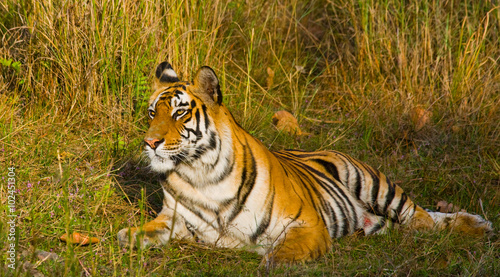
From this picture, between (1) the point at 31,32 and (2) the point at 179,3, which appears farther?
(2) the point at 179,3

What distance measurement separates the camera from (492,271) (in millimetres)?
2936

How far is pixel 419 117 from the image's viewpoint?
502 cm

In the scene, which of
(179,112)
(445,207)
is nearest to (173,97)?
(179,112)

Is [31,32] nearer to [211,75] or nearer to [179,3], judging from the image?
[179,3]

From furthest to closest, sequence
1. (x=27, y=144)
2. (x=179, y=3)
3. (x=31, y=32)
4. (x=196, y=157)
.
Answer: (x=179, y=3) → (x=31, y=32) → (x=27, y=144) → (x=196, y=157)

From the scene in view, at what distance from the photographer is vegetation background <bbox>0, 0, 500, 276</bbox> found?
3.23 metres

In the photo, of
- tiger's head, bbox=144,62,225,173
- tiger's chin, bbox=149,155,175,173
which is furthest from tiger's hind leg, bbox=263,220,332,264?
tiger's chin, bbox=149,155,175,173

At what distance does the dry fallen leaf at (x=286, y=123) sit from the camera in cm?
500

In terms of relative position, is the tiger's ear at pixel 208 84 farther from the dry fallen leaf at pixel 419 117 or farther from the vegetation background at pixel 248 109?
the dry fallen leaf at pixel 419 117

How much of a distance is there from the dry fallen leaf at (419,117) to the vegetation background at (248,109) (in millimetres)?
13

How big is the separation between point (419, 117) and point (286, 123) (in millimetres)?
1113

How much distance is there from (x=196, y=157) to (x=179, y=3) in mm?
2115

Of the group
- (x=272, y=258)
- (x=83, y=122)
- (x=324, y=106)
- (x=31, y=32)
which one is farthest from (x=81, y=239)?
(x=324, y=106)

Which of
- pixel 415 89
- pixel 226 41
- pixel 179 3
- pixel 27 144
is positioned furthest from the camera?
pixel 226 41
